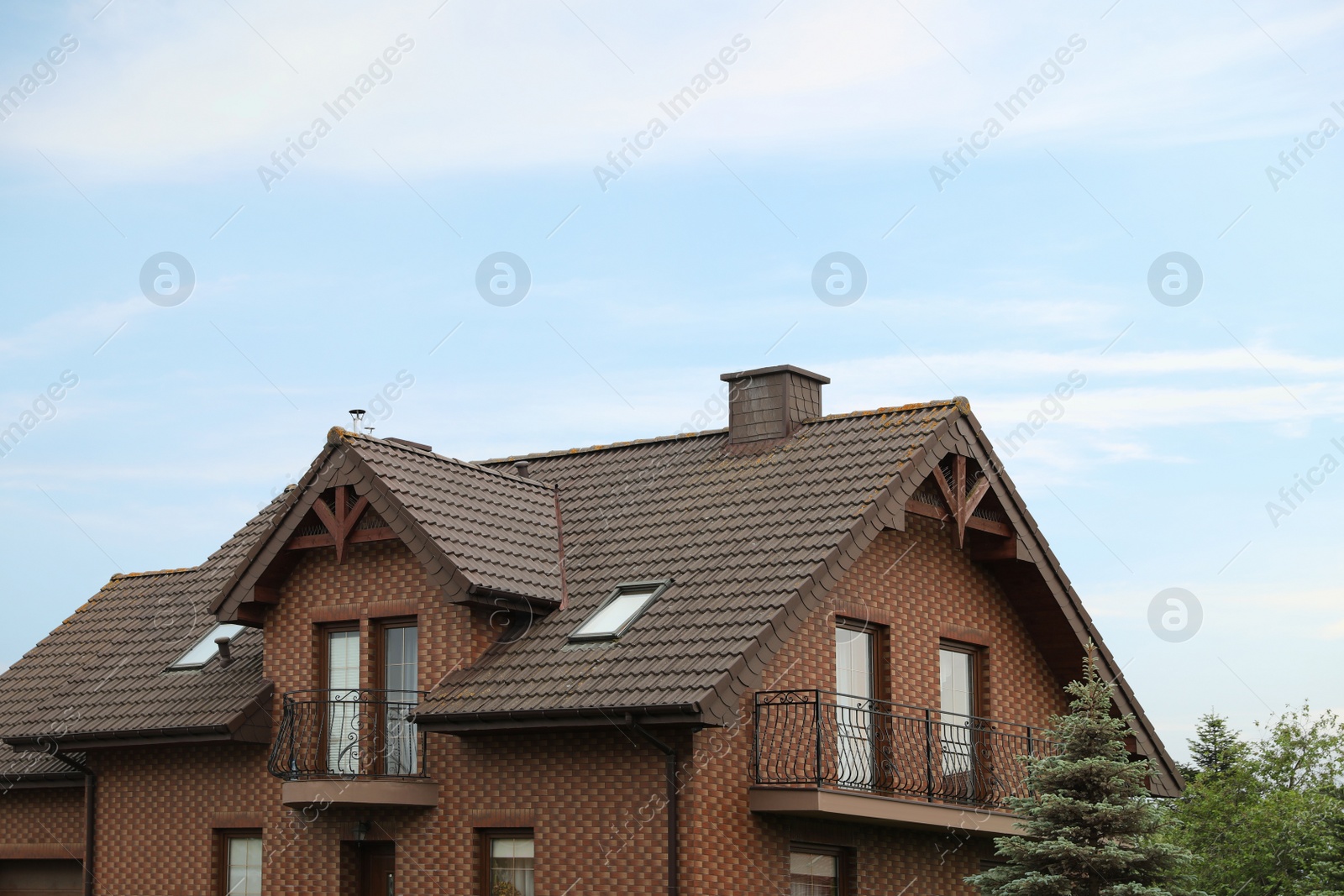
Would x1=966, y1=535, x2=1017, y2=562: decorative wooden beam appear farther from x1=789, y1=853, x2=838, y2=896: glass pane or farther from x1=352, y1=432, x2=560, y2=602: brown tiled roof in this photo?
x1=352, y1=432, x2=560, y2=602: brown tiled roof

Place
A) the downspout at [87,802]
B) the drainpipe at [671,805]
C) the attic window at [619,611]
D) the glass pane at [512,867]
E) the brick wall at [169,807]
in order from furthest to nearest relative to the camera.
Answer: the downspout at [87,802] < the brick wall at [169,807] < the attic window at [619,611] < the glass pane at [512,867] < the drainpipe at [671,805]

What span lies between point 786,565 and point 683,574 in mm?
1429

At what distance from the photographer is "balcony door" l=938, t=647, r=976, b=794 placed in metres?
18.0

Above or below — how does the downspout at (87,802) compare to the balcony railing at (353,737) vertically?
below

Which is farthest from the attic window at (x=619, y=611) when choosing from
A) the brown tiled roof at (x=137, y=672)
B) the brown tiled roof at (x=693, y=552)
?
the brown tiled roof at (x=137, y=672)

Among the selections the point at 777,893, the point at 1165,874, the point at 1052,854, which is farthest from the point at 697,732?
the point at 1165,874

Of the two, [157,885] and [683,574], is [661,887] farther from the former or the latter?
[157,885]

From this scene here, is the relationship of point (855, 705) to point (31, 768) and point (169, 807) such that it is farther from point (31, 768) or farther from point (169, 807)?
point (31, 768)

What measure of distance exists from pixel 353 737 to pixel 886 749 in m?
5.89

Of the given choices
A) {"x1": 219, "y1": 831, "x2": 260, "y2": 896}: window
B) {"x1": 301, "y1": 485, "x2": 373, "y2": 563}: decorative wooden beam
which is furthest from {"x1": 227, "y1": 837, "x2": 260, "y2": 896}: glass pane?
{"x1": 301, "y1": 485, "x2": 373, "y2": 563}: decorative wooden beam

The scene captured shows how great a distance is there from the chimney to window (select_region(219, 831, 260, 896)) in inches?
299

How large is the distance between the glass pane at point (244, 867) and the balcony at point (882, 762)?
6.42m

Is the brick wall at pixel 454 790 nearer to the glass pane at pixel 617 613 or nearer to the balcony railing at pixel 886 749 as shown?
the glass pane at pixel 617 613

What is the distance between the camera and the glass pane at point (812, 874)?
1630cm
